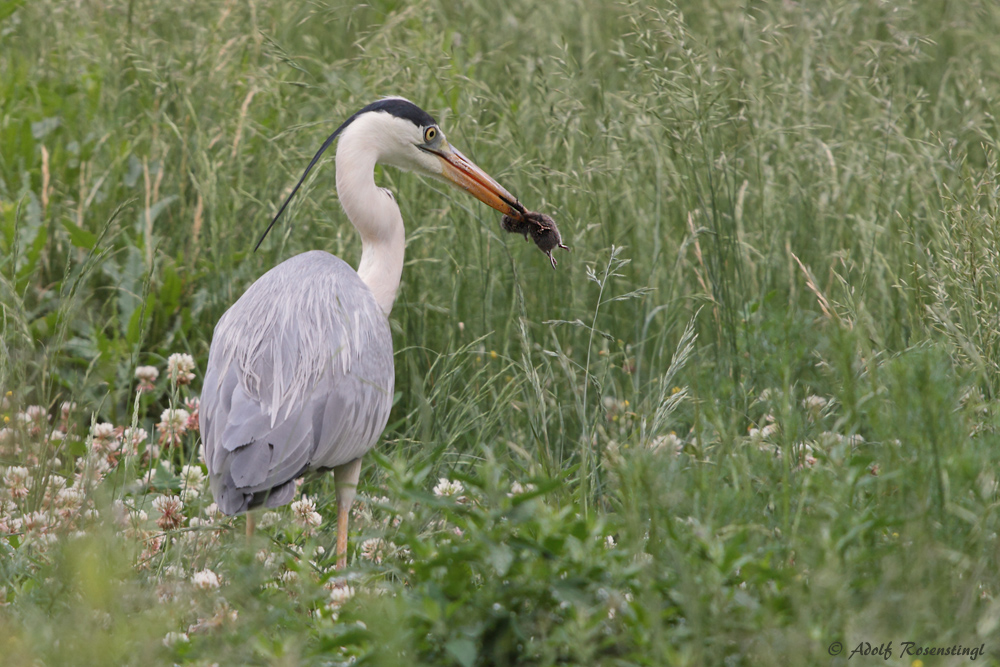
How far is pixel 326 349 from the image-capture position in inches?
144

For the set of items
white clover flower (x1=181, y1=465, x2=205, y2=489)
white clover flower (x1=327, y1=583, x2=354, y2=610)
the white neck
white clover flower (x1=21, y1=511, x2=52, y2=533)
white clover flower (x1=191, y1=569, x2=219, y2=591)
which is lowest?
white clover flower (x1=181, y1=465, x2=205, y2=489)

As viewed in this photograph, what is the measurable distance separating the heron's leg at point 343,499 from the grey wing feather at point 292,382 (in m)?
0.12

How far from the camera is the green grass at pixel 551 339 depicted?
214 cm

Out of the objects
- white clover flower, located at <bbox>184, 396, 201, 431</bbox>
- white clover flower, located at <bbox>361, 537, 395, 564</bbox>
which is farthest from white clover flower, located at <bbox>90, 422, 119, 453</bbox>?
white clover flower, located at <bbox>361, 537, 395, 564</bbox>

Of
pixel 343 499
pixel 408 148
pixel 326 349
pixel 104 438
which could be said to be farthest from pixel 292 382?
pixel 408 148

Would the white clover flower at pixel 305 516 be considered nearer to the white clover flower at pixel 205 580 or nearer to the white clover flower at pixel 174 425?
the white clover flower at pixel 174 425

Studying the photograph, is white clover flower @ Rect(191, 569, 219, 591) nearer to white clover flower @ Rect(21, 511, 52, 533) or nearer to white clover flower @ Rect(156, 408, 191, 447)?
white clover flower @ Rect(21, 511, 52, 533)

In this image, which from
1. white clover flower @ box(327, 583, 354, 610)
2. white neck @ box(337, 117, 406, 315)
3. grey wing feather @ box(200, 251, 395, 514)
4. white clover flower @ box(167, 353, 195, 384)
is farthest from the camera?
white neck @ box(337, 117, 406, 315)

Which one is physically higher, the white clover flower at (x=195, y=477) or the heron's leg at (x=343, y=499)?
the white clover flower at (x=195, y=477)

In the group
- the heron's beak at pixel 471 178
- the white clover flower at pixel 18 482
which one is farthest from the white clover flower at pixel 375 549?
the heron's beak at pixel 471 178

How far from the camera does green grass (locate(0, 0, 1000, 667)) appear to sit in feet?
7.01

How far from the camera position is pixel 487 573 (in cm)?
223

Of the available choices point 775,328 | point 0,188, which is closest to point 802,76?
point 775,328

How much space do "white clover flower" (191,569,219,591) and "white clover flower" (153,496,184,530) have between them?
75 centimetres
